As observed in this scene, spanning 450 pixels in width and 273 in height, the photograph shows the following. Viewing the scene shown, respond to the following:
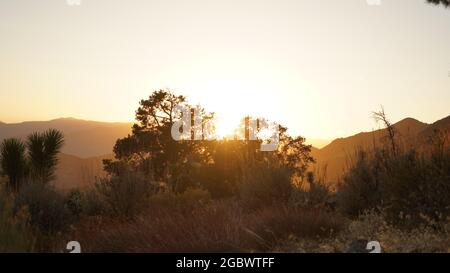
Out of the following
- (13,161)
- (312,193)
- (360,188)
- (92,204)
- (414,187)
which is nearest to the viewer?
(414,187)

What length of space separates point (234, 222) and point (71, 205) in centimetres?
849

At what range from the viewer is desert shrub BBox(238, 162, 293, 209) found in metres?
11.4

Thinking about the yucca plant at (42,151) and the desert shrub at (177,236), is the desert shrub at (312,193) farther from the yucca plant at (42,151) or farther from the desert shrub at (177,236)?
the yucca plant at (42,151)

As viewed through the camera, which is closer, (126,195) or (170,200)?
(126,195)

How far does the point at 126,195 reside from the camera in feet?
41.1

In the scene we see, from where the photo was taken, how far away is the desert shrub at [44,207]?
36.7 ft

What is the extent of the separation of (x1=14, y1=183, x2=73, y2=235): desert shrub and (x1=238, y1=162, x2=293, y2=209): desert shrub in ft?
13.3

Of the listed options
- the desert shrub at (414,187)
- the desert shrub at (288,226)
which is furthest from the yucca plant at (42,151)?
the desert shrub at (414,187)

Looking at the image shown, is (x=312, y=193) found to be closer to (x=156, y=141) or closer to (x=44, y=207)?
(x=44, y=207)

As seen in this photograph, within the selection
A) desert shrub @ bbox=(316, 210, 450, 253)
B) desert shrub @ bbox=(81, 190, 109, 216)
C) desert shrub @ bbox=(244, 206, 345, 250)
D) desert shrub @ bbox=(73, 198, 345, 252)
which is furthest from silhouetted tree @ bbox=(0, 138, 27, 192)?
desert shrub @ bbox=(316, 210, 450, 253)

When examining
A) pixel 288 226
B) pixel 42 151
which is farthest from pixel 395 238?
pixel 42 151

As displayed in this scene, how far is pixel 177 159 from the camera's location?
37000 mm

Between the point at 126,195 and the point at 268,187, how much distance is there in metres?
3.49
